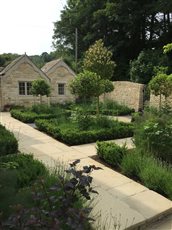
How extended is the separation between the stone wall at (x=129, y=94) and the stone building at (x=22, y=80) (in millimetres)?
4521

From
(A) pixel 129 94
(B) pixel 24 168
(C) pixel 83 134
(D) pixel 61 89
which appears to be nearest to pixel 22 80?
(D) pixel 61 89

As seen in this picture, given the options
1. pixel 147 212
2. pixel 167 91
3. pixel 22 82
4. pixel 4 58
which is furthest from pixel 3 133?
pixel 4 58

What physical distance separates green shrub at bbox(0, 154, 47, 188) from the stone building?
13796mm

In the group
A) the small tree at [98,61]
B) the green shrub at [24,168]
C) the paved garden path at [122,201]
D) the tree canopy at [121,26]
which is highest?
the tree canopy at [121,26]

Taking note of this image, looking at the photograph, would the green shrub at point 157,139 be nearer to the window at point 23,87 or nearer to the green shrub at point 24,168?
the green shrub at point 24,168

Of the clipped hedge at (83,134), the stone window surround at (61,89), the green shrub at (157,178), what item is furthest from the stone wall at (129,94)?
the green shrub at (157,178)

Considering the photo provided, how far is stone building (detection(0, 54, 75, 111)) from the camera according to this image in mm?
18359

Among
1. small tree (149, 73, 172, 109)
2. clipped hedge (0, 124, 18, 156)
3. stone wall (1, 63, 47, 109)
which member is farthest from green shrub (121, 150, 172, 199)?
stone wall (1, 63, 47, 109)

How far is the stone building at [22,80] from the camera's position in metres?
18.4

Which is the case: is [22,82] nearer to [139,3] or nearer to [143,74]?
[143,74]

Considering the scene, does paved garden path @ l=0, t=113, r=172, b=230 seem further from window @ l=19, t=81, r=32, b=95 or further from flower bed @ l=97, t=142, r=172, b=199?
window @ l=19, t=81, r=32, b=95

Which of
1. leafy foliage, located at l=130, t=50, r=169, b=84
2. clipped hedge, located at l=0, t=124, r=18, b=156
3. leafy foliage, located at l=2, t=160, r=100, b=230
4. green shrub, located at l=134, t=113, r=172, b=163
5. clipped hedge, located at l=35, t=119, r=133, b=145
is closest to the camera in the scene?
leafy foliage, located at l=2, t=160, r=100, b=230

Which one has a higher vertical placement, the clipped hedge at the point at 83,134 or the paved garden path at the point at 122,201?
the clipped hedge at the point at 83,134

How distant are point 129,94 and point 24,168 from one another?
47.3 feet
